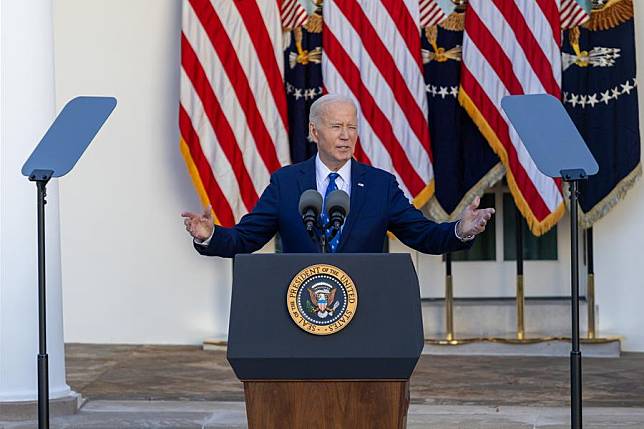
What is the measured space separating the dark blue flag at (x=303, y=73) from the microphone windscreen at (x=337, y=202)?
4502mm

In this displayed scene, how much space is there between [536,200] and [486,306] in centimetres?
82

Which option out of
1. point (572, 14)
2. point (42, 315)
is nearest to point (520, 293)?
point (572, 14)

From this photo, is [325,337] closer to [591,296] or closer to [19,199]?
[19,199]

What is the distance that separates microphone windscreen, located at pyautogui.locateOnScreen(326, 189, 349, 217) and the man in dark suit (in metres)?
0.41

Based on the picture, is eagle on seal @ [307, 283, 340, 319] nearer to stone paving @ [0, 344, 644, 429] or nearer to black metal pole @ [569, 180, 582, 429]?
black metal pole @ [569, 180, 582, 429]

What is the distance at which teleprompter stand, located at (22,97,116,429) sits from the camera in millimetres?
4660

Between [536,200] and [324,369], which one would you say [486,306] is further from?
[324,369]

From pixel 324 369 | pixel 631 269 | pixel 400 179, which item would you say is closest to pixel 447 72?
pixel 400 179

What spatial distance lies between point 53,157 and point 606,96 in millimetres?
4158

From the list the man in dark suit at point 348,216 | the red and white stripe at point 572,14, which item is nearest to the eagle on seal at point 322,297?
the man in dark suit at point 348,216

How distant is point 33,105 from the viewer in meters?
5.99

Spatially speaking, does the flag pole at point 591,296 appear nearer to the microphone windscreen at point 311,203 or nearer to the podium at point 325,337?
the podium at point 325,337

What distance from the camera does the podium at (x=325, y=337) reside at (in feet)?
11.2

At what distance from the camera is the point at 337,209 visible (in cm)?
348
